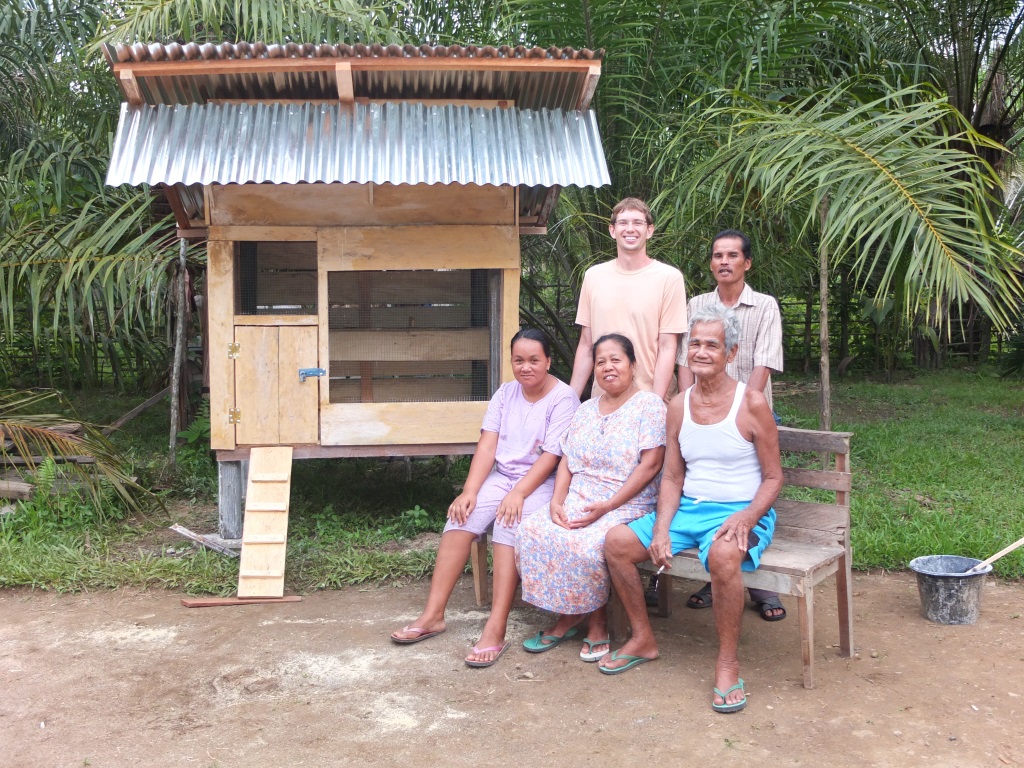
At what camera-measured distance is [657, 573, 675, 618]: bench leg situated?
13.7 feet

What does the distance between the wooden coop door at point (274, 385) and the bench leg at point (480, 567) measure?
3.97ft

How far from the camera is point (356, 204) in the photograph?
495 centimetres

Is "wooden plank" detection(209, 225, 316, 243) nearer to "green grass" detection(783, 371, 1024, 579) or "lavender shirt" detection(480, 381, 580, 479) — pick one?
"lavender shirt" detection(480, 381, 580, 479)

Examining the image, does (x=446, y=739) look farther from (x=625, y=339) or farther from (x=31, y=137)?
(x=31, y=137)

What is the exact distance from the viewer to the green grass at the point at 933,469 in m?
4.89

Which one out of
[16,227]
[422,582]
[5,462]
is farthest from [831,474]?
[16,227]

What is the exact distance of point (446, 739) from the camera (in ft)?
10.2

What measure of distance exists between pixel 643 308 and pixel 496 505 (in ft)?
3.51

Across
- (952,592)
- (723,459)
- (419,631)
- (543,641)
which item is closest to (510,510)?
A: (543,641)

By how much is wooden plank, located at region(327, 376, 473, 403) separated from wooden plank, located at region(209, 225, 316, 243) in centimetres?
101

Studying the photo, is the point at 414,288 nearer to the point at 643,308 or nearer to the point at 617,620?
the point at 643,308

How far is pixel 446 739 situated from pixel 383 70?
9.99 feet

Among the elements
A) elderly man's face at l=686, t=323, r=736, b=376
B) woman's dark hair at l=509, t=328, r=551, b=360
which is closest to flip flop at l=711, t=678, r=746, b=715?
elderly man's face at l=686, t=323, r=736, b=376

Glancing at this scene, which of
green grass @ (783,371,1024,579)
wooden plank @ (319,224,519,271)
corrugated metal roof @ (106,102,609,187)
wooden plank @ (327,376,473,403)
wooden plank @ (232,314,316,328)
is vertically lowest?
green grass @ (783,371,1024,579)
